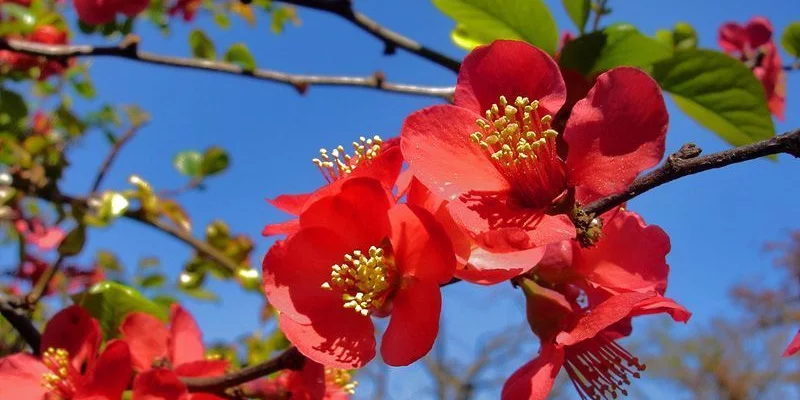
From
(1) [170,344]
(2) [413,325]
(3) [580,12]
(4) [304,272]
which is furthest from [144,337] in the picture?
(3) [580,12]

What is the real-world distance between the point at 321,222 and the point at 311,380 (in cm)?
26

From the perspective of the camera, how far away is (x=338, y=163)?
78 centimetres

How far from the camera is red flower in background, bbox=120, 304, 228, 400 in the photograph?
2.97 ft

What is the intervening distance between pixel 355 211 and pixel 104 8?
37.5 inches

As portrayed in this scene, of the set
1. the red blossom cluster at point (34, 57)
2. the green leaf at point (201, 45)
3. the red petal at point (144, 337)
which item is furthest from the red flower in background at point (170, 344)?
the red blossom cluster at point (34, 57)

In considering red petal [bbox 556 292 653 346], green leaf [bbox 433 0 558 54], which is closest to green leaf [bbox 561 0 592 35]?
green leaf [bbox 433 0 558 54]

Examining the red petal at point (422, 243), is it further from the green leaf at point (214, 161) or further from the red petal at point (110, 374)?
the green leaf at point (214, 161)

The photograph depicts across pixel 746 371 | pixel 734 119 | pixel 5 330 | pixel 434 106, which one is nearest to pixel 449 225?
pixel 434 106

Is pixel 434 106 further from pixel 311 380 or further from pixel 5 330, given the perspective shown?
pixel 5 330

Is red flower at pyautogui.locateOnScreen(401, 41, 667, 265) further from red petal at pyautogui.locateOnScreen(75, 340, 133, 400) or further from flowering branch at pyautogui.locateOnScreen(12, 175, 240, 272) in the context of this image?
flowering branch at pyautogui.locateOnScreen(12, 175, 240, 272)

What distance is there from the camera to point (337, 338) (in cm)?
70

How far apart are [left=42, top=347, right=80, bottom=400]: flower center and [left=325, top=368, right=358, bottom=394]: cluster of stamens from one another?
0.34 meters

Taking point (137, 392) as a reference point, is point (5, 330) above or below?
below

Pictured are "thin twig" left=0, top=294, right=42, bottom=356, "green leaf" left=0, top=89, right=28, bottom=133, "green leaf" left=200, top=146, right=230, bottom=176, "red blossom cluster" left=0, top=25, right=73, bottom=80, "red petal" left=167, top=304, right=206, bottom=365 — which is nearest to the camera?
"thin twig" left=0, top=294, right=42, bottom=356
